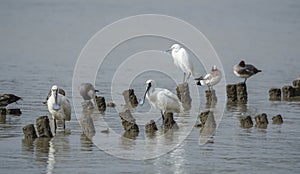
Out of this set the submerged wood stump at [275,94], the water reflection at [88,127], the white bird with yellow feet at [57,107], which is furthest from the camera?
the submerged wood stump at [275,94]

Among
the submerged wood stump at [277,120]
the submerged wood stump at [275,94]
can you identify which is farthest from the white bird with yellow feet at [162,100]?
the submerged wood stump at [275,94]

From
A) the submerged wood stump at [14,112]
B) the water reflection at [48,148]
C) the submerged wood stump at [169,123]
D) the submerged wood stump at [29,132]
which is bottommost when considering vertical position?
the water reflection at [48,148]

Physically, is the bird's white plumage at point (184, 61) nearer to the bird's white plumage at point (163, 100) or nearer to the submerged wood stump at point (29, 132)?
the bird's white plumage at point (163, 100)

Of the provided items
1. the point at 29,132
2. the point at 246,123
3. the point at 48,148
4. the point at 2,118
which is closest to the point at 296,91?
the point at 246,123

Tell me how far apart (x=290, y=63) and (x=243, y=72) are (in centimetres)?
696

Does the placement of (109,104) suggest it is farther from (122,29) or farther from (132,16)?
(132,16)

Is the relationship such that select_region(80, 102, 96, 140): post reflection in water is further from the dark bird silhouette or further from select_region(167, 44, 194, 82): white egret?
select_region(167, 44, 194, 82): white egret

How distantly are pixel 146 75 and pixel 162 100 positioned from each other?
6.87 m

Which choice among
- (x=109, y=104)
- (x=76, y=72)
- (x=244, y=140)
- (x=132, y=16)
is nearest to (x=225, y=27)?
(x=132, y=16)

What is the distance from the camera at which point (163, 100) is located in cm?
1558

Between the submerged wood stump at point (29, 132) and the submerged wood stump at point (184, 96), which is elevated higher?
the submerged wood stump at point (184, 96)

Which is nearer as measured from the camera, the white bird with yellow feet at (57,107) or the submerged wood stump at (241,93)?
the white bird with yellow feet at (57,107)

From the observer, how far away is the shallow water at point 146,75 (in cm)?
1177

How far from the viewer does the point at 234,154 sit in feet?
40.6
